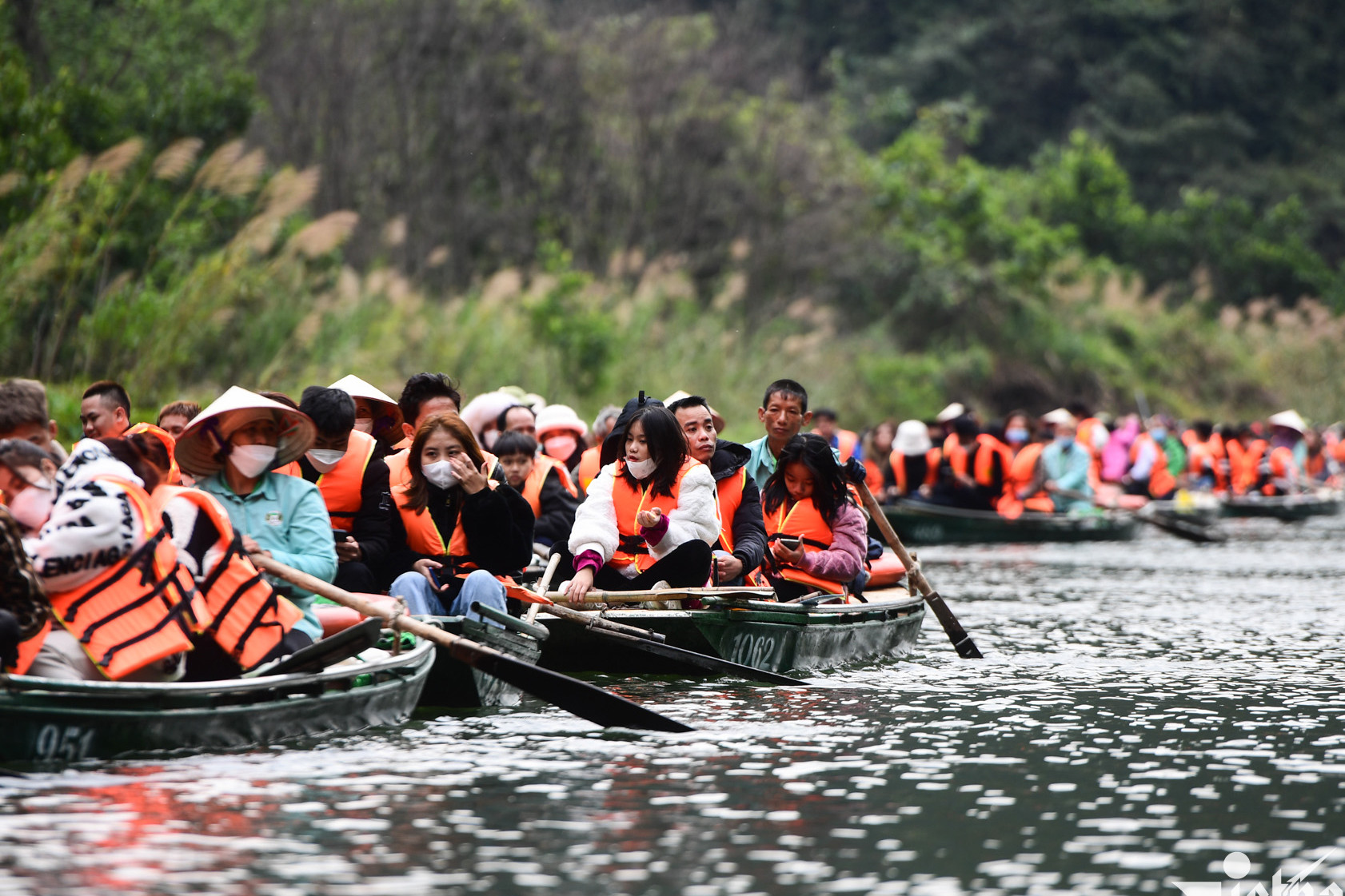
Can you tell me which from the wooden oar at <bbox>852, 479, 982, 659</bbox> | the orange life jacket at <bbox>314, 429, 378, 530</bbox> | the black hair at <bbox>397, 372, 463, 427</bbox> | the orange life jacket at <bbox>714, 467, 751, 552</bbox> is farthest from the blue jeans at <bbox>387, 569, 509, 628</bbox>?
the wooden oar at <bbox>852, 479, 982, 659</bbox>

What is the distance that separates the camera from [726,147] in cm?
3494

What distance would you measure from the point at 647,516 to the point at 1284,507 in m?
21.7

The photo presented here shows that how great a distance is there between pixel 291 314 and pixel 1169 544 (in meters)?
11.3

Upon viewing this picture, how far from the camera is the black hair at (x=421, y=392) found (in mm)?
10320

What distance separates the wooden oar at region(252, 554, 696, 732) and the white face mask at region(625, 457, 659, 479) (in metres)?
1.86

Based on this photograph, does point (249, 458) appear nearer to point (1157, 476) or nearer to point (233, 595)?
point (233, 595)

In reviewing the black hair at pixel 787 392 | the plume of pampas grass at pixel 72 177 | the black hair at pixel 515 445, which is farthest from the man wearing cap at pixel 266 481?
the plume of pampas grass at pixel 72 177

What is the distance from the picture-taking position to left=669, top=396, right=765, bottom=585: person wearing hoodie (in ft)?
34.5

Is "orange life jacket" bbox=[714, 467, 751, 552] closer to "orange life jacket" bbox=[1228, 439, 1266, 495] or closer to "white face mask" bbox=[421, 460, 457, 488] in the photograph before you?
"white face mask" bbox=[421, 460, 457, 488]

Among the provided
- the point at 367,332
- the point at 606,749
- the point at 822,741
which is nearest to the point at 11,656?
the point at 606,749

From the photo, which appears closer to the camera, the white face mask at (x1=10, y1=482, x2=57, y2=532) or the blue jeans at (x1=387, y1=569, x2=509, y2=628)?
the white face mask at (x1=10, y1=482, x2=57, y2=532)

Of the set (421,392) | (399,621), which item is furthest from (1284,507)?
(399,621)

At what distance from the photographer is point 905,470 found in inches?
904

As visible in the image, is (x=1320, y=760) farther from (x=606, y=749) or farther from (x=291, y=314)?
(x=291, y=314)
